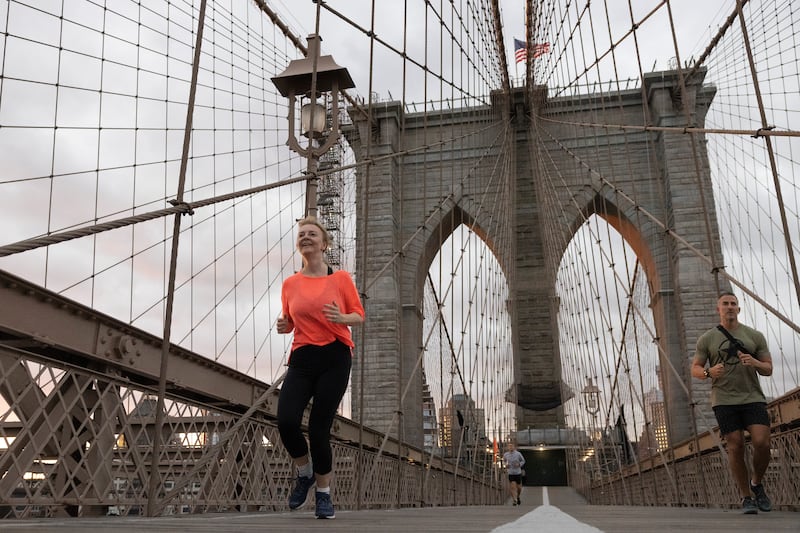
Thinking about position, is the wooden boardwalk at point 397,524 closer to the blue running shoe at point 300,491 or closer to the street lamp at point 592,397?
the blue running shoe at point 300,491

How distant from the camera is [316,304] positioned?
8.17 ft

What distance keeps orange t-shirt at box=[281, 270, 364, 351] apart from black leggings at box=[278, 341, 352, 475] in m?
0.03

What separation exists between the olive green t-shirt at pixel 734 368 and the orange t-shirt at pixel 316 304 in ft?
5.48

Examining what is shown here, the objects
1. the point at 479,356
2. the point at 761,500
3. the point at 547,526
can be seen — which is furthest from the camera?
the point at 479,356

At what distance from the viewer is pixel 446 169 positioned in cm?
1850

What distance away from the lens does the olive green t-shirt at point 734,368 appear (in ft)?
10.4

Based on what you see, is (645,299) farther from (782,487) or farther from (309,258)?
(309,258)

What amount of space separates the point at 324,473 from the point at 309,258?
2.51 ft

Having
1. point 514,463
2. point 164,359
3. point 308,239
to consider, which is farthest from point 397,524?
point 514,463

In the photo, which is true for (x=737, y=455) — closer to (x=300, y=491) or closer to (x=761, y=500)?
(x=761, y=500)

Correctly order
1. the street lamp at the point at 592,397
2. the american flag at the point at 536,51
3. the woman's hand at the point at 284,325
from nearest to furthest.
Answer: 1. the woman's hand at the point at 284,325
2. the street lamp at the point at 592,397
3. the american flag at the point at 536,51

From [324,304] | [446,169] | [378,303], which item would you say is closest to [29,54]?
[324,304]

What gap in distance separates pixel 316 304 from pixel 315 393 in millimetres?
311

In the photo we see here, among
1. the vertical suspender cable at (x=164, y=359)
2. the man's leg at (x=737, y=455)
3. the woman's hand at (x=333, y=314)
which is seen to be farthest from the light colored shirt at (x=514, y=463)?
the woman's hand at (x=333, y=314)
